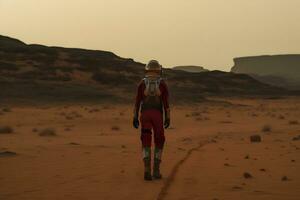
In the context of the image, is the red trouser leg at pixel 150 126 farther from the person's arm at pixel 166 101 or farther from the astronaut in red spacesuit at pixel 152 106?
the person's arm at pixel 166 101

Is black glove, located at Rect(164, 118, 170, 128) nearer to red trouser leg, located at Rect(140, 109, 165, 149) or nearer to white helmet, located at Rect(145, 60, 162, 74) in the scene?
red trouser leg, located at Rect(140, 109, 165, 149)

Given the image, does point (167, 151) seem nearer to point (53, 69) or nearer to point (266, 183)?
point (266, 183)

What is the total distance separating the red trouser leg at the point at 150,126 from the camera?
9992 millimetres

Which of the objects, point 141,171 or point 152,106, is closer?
point 152,106

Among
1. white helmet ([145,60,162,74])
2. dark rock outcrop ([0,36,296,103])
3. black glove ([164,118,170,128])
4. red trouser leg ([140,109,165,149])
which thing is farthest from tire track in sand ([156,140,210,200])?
dark rock outcrop ([0,36,296,103])

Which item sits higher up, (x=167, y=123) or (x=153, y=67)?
(x=153, y=67)

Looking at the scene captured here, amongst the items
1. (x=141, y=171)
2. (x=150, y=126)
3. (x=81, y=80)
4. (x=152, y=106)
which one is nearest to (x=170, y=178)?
(x=150, y=126)

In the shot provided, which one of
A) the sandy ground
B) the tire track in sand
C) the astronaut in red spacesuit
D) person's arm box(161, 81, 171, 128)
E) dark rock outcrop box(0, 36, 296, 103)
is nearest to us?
the tire track in sand

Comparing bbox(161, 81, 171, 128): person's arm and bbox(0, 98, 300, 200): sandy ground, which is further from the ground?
bbox(161, 81, 171, 128): person's arm

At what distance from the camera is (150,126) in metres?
10.0

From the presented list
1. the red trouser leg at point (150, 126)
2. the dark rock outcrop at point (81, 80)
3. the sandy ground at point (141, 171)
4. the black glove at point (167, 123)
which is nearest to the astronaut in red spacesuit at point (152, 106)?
the red trouser leg at point (150, 126)

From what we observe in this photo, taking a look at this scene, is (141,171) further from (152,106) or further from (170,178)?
(152,106)

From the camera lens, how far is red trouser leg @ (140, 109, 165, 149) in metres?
9.99

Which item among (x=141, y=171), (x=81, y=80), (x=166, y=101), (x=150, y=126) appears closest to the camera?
(x=150, y=126)
